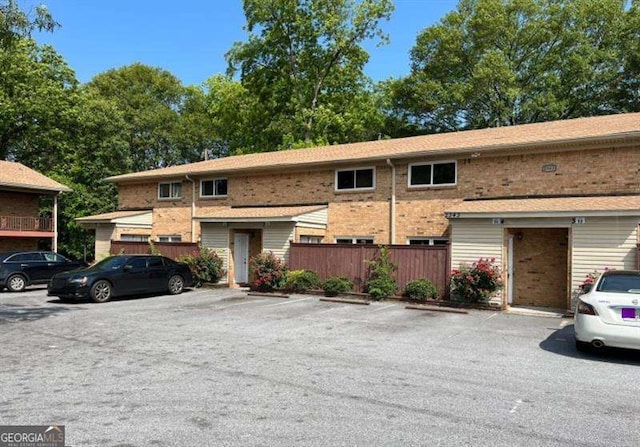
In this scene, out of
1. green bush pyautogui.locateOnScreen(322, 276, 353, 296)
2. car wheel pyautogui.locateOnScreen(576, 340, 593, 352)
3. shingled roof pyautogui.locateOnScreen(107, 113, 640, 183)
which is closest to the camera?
car wheel pyautogui.locateOnScreen(576, 340, 593, 352)

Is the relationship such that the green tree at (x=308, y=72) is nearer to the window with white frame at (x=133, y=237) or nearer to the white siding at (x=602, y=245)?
the window with white frame at (x=133, y=237)

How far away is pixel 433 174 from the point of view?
1711 centimetres

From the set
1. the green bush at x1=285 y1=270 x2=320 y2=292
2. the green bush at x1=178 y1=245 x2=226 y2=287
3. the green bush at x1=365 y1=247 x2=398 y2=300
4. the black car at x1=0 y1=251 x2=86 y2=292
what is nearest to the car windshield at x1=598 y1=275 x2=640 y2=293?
the green bush at x1=365 y1=247 x2=398 y2=300

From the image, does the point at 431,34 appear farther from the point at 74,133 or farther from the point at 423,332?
the point at 423,332

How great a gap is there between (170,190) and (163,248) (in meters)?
4.47

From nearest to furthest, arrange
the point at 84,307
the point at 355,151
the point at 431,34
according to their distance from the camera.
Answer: the point at 84,307 < the point at 355,151 < the point at 431,34

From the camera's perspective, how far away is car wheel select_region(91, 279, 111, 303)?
15053 mm

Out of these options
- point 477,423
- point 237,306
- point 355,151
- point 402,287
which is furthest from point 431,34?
point 477,423

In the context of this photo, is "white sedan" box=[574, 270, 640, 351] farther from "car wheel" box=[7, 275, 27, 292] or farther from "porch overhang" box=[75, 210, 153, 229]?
"porch overhang" box=[75, 210, 153, 229]

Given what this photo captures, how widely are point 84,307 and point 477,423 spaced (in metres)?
12.1

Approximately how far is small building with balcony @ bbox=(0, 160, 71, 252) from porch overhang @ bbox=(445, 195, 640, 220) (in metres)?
21.9

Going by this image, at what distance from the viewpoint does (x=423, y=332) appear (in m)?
10.4

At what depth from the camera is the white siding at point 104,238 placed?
24.3m

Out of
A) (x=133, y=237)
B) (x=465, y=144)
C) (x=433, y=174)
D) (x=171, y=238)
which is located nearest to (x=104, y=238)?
(x=133, y=237)
